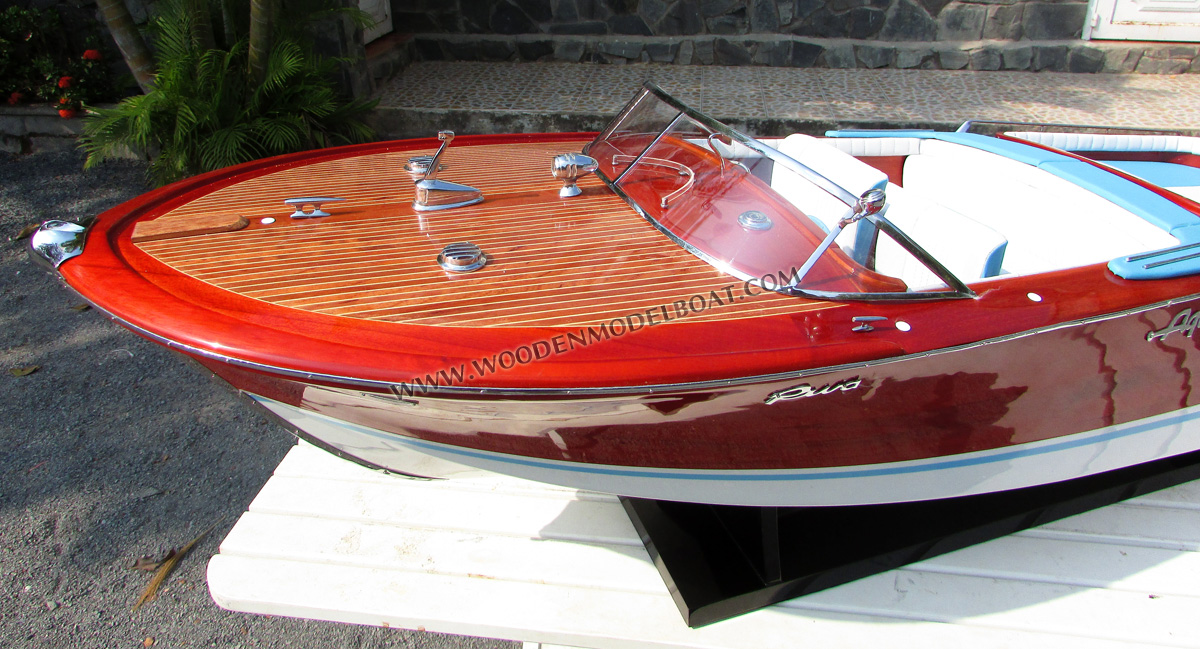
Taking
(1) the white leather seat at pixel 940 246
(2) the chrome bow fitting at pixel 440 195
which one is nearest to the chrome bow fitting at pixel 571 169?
(2) the chrome bow fitting at pixel 440 195

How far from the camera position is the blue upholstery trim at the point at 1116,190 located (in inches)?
63.9

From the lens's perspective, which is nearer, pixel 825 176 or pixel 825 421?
pixel 825 421

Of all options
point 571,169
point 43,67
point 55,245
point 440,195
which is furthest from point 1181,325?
point 43,67

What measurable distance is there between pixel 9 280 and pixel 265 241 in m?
2.56

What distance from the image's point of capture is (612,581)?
167cm

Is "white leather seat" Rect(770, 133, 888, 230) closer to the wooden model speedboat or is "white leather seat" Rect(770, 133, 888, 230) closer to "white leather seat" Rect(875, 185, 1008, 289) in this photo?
the wooden model speedboat

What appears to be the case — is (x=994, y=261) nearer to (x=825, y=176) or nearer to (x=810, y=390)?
(x=825, y=176)

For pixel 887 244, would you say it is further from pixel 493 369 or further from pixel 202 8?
pixel 202 8

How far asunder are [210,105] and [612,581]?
136 inches

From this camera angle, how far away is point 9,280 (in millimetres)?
3439

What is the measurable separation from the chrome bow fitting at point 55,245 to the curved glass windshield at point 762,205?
1311mm

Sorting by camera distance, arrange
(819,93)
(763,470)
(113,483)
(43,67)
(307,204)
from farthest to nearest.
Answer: (819,93) < (43,67) < (113,483) < (307,204) < (763,470)

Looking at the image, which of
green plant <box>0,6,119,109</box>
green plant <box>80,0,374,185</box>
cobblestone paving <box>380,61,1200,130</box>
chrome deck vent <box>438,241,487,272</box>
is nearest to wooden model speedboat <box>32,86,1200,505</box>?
chrome deck vent <box>438,241,487,272</box>

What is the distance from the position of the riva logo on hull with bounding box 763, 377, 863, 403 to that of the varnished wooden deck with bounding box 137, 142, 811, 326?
18 centimetres
